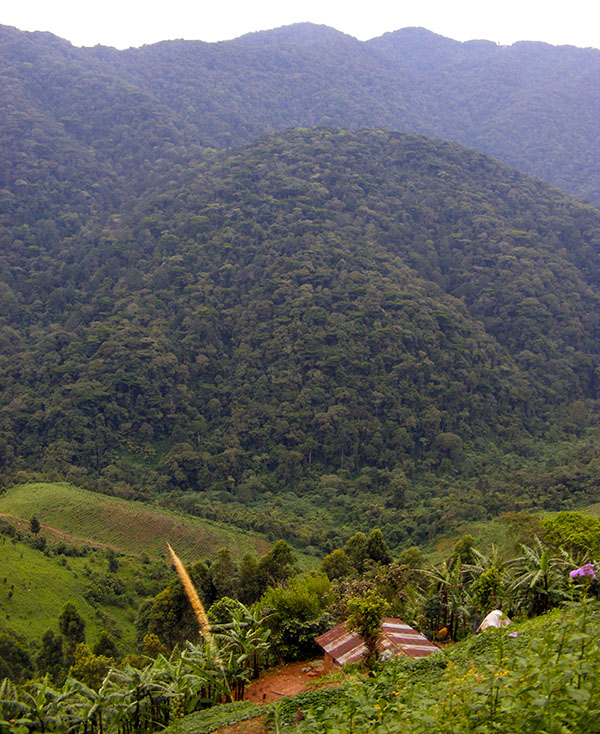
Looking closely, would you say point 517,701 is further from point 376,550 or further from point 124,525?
point 124,525

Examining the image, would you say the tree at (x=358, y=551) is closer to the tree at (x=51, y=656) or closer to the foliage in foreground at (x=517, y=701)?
the tree at (x=51, y=656)

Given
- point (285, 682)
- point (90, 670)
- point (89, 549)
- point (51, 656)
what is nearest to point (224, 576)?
point (90, 670)

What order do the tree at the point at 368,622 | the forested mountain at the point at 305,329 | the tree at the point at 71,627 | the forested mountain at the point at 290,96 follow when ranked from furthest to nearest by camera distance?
the forested mountain at the point at 290,96 → the forested mountain at the point at 305,329 → the tree at the point at 71,627 → the tree at the point at 368,622

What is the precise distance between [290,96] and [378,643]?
6035 inches

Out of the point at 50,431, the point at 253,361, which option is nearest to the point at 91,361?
the point at 50,431

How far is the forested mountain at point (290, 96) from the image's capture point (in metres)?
106

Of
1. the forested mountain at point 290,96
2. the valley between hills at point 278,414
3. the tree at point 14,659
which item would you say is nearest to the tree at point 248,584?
the valley between hills at point 278,414

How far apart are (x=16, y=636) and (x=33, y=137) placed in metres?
89.0

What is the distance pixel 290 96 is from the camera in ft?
488

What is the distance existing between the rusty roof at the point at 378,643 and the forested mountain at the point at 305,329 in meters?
25.1

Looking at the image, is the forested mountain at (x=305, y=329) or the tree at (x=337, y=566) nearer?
the tree at (x=337, y=566)

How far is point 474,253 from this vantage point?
77188 mm

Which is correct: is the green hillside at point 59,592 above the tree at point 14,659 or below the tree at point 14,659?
below

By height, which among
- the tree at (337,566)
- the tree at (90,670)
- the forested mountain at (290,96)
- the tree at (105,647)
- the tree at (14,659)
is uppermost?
the forested mountain at (290,96)
